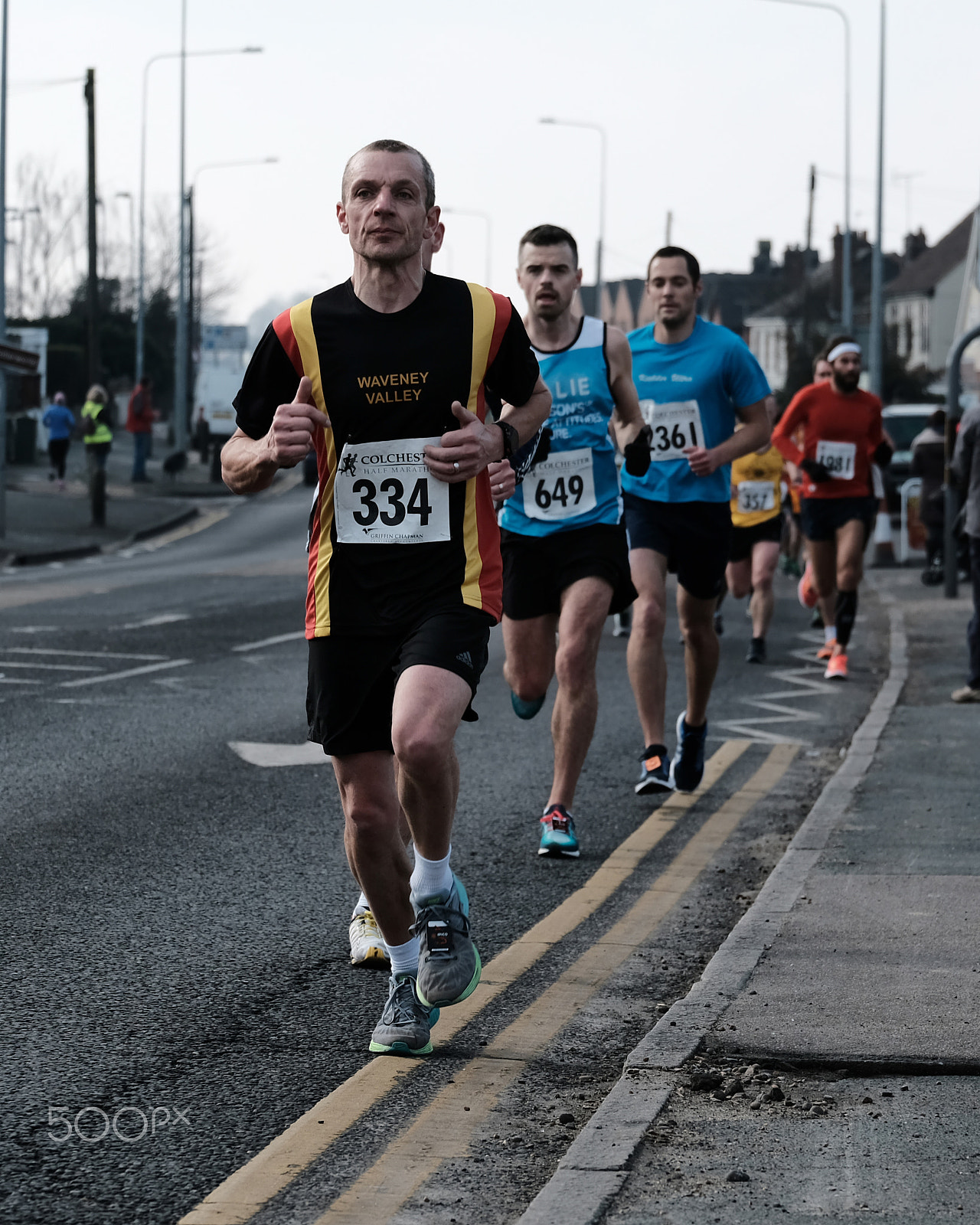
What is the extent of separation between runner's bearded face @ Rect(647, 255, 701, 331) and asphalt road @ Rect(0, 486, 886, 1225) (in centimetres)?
204

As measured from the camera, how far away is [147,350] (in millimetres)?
74312

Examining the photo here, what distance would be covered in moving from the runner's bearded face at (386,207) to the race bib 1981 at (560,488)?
2.61 metres

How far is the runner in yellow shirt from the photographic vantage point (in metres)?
13.4

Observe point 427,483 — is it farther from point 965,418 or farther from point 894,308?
point 894,308

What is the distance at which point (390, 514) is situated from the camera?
4.25 m

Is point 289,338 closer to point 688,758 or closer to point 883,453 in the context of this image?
point 688,758

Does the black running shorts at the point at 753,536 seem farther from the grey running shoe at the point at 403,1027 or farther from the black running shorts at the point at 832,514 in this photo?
the grey running shoe at the point at 403,1027

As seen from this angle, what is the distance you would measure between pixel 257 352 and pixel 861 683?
27.2 feet

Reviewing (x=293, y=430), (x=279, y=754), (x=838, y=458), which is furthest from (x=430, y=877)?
(x=838, y=458)

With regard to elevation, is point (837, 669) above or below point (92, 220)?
below

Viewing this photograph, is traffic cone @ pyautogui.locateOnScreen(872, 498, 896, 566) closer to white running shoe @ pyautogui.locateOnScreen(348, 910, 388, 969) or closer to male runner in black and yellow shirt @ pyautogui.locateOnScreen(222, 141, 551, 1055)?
white running shoe @ pyautogui.locateOnScreen(348, 910, 388, 969)

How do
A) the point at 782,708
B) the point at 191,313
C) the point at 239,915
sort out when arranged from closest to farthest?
the point at 239,915, the point at 782,708, the point at 191,313

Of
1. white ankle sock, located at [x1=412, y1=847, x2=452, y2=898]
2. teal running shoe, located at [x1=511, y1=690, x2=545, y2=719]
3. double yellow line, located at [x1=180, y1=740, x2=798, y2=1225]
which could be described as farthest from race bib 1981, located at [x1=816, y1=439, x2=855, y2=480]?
white ankle sock, located at [x1=412, y1=847, x2=452, y2=898]

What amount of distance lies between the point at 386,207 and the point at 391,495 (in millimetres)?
648
